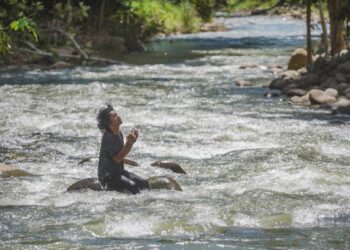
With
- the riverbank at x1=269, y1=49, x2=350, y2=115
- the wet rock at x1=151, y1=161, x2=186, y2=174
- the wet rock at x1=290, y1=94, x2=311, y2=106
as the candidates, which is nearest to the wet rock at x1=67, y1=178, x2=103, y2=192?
the wet rock at x1=151, y1=161, x2=186, y2=174

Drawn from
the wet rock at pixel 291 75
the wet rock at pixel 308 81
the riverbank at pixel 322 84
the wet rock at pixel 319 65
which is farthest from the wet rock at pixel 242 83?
the wet rock at pixel 319 65

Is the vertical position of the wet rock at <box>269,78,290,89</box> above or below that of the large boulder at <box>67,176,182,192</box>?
below

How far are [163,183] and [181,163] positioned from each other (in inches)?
79.4

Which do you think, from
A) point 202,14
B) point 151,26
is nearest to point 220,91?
point 151,26

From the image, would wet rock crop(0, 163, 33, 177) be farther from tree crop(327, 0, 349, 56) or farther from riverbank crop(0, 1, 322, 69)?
tree crop(327, 0, 349, 56)

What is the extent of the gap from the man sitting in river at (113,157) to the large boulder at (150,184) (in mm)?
154

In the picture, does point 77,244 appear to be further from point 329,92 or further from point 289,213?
point 329,92

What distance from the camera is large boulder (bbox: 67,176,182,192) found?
848cm

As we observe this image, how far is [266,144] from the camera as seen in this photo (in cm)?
1202

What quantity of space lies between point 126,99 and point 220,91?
283 centimetres

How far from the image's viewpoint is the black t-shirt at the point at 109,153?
818 centimetres

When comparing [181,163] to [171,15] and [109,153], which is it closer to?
[109,153]

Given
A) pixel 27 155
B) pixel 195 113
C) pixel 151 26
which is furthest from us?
pixel 151 26

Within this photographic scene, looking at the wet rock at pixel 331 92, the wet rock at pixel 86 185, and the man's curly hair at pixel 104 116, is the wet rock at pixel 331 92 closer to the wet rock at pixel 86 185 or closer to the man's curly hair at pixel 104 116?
the wet rock at pixel 86 185
